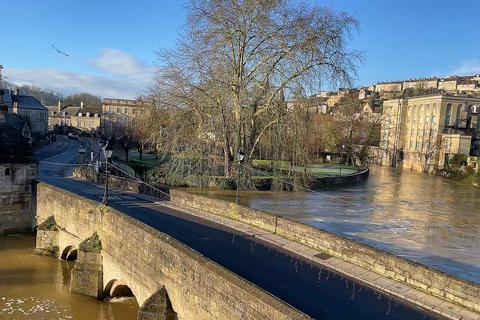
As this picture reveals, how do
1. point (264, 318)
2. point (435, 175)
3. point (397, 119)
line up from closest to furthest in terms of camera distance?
point (264, 318) → point (435, 175) → point (397, 119)

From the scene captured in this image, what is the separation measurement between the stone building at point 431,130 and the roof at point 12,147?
52355 mm

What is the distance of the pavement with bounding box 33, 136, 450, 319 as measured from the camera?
9047 mm

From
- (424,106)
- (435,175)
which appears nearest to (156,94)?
(435,175)

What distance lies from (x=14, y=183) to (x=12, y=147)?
6.76 feet

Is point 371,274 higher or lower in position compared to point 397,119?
lower

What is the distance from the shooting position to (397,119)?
235ft

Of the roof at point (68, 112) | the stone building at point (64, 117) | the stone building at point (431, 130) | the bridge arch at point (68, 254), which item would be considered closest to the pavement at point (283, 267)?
the bridge arch at point (68, 254)

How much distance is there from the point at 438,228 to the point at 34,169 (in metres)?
22.0

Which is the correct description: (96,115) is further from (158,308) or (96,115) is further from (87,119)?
(158,308)

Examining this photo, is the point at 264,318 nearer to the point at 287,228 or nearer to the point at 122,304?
the point at 287,228

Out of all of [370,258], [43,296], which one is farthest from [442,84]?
[43,296]

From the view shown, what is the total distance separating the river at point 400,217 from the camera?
15688mm

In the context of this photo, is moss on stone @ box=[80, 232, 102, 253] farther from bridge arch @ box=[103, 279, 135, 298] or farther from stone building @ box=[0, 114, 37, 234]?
stone building @ box=[0, 114, 37, 234]

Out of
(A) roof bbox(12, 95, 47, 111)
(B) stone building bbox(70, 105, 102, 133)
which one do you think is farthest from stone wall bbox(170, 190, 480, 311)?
(B) stone building bbox(70, 105, 102, 133)
